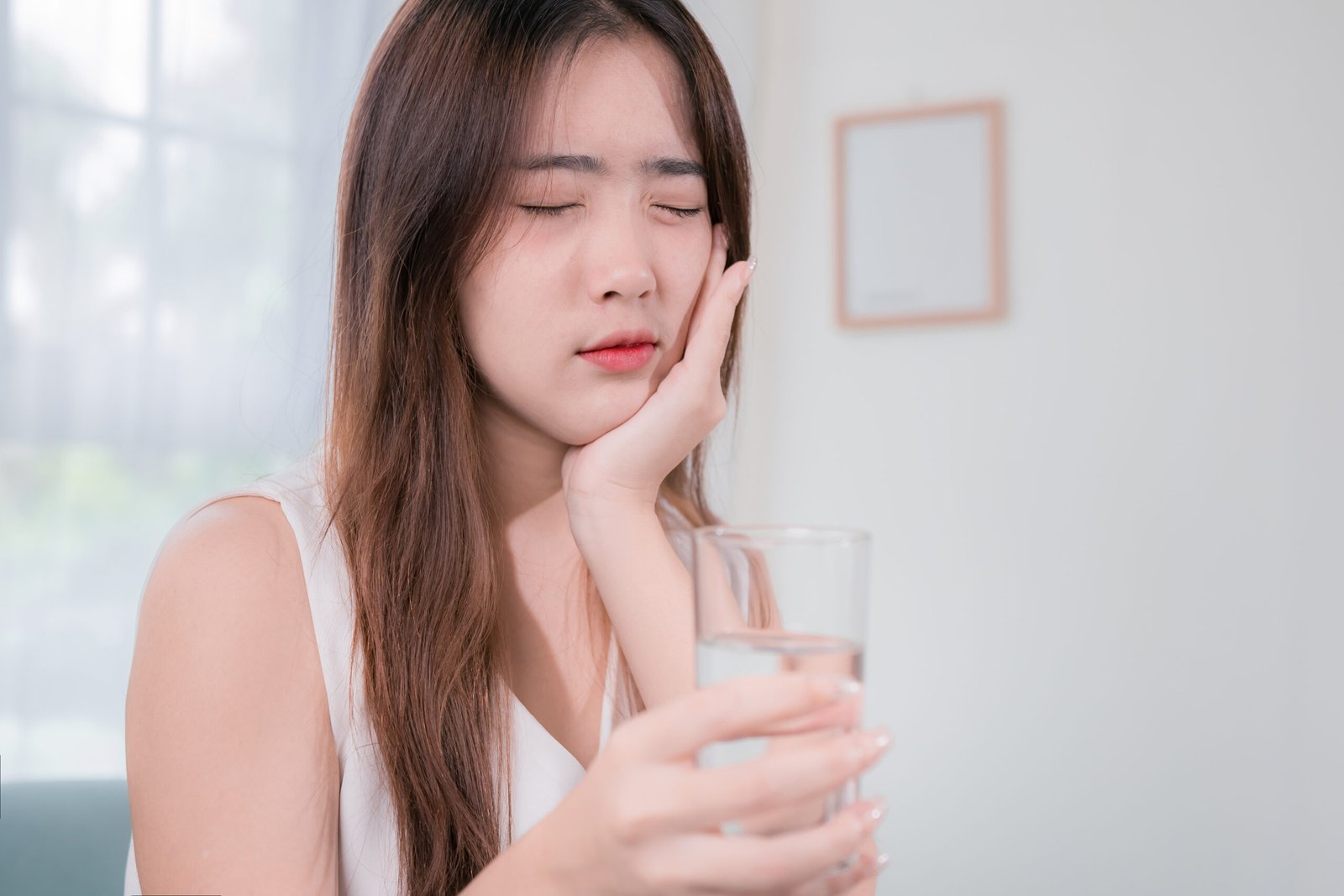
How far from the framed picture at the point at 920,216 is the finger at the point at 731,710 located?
2.41 metres

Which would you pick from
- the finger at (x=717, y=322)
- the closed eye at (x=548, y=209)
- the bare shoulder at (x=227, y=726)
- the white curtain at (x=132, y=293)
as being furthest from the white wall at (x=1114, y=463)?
the bare shoulder at (x=227, y=726)

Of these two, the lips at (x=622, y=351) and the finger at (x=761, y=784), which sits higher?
the lips at (x=622, y=351)

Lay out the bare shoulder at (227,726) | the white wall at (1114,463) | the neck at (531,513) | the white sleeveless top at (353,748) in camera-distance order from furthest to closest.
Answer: the white wall at (1114,463) → the neck at (531,513) → the white sleeveless top at (353,748) → the bare shoulder at (227,726)

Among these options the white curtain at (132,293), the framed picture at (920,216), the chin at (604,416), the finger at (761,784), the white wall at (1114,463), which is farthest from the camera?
the framed picture at (920,216)

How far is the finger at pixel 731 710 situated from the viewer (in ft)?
Answer: 1.71

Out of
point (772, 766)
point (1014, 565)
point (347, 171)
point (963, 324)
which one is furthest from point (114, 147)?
point (1014, 565)

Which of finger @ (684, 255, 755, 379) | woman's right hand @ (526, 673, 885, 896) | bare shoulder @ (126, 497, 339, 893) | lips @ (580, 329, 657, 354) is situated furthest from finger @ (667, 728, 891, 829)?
finger @ (684, 255, 755, 379)

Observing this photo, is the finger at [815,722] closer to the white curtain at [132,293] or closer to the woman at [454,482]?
the woman at [454,482]

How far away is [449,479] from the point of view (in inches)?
42.6

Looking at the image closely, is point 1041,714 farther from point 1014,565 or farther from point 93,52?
point 93,52

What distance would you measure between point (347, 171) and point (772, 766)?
2.71ft

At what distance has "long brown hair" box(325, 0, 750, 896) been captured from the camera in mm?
1001

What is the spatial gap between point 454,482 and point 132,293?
1010mm

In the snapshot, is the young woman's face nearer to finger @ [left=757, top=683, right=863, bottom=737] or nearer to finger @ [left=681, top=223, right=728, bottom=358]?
finger @ [left=681, top=223, right=728, bottom=358]
